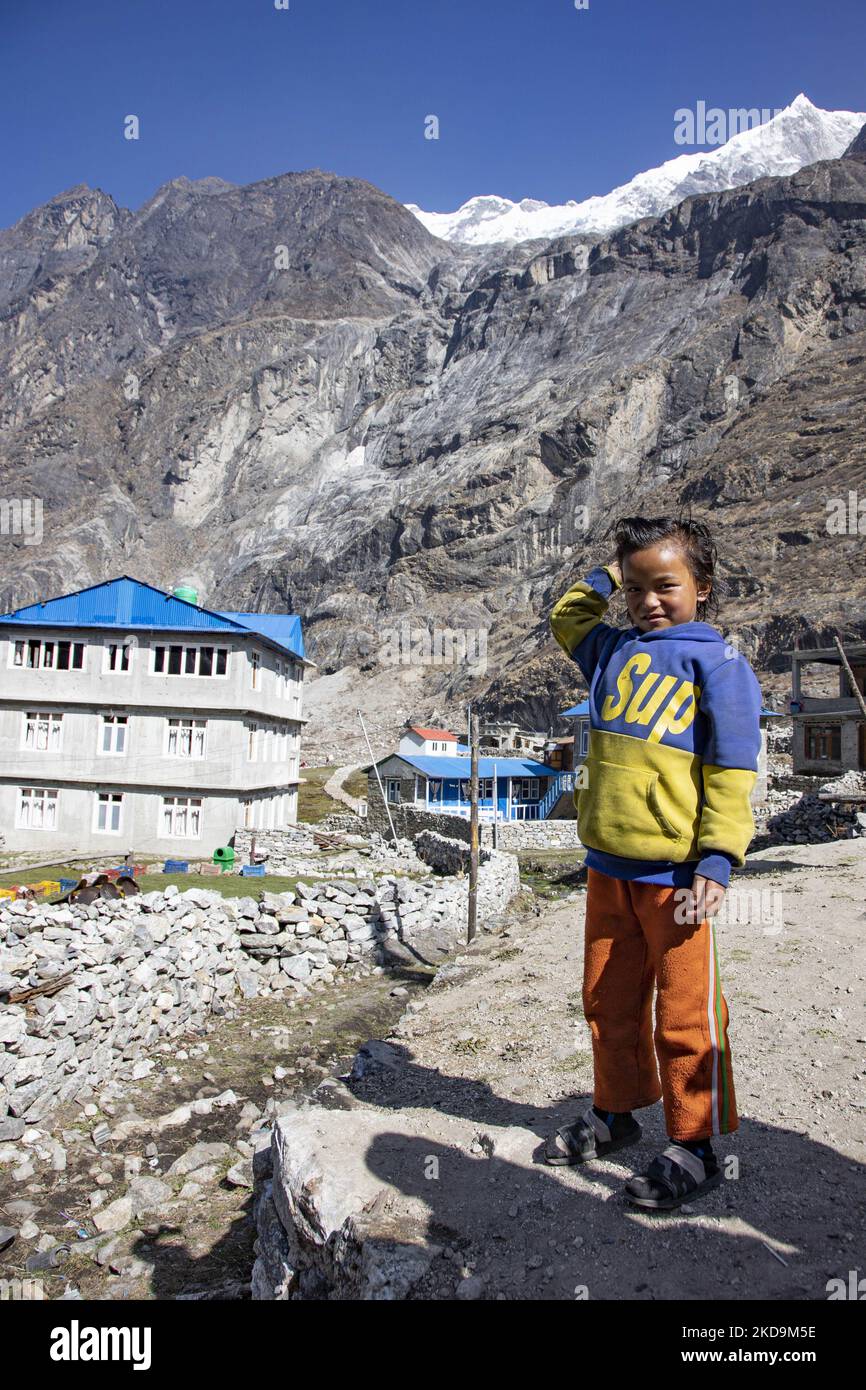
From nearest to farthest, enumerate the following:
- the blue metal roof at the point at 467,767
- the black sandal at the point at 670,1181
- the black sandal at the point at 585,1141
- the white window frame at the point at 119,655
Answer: the black sandal at the point at 670,1181 < the black sandal at the point at 585,1141 < the white window frame at the point at 119,655 < the blue metal roof at the point at 467,767

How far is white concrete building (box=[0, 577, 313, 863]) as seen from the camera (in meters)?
25.4

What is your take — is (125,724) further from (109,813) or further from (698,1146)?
(698,1146)

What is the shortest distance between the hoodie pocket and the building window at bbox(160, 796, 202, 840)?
77.3 ft

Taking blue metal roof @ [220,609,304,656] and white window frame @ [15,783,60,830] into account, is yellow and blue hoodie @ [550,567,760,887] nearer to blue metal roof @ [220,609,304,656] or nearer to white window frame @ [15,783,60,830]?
white window frame @ [15,783,60,830]

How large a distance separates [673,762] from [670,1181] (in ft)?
5.62

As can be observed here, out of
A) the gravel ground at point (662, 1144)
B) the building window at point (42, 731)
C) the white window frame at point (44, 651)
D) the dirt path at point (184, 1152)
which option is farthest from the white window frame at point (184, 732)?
the gravel ground at point (662, 1144)

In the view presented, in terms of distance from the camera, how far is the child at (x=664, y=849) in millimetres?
3334

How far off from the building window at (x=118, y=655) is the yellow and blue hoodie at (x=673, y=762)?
24894 mm

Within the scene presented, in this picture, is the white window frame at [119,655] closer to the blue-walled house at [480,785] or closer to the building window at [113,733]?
the building window at [113,733]

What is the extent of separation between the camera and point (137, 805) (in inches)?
998

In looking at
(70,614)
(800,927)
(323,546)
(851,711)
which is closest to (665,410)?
(323,546)

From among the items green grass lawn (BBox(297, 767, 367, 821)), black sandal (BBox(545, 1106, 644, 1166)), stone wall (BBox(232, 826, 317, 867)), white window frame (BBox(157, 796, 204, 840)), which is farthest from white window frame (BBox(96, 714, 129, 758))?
black sandal (BBox(545, 1106, 644, 1166))

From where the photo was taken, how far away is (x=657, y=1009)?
346cm

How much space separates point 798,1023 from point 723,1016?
3567 millimetres
